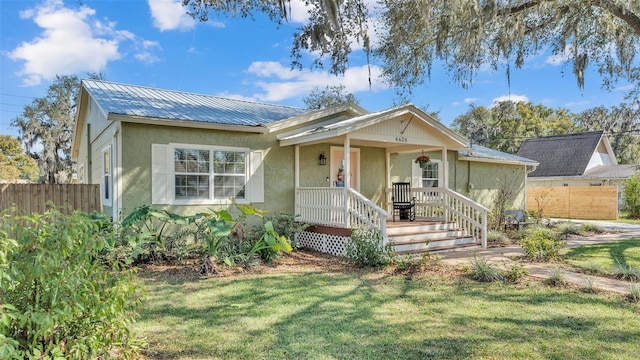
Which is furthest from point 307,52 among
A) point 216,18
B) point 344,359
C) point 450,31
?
point 344,359

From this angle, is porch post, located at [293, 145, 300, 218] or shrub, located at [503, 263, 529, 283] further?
porch post, located at [293, 145, 300, 218]

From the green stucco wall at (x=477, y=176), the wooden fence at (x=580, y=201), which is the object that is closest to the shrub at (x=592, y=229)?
the green stucco wall at (x=477, y=176)

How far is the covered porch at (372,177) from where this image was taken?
9.02 m

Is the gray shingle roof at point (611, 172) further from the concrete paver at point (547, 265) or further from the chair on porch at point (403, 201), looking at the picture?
the chair on porch at point (403, 201)

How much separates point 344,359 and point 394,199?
895 centimetres

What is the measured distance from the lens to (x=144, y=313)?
4.90 m

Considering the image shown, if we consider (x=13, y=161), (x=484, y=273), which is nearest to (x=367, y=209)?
(x=484, y=273)

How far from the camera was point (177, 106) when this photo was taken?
9.95 metres

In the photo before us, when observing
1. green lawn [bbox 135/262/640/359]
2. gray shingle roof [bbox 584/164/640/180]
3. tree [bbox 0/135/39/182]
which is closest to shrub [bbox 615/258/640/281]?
green lawn [bbox 135/262/640/359]

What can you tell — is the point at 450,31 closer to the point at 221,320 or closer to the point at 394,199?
the point at 394,199

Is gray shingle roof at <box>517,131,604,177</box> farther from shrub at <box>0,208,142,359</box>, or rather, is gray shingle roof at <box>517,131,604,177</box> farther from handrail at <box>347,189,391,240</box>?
shrub at <box>0,208,142,359</box>

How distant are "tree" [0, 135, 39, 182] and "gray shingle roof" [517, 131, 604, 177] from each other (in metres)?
41.6

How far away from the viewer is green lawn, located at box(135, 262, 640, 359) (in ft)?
12.4

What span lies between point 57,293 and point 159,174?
6536 mm
